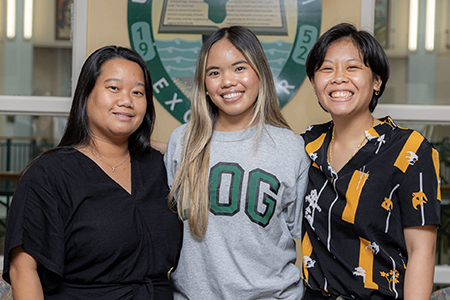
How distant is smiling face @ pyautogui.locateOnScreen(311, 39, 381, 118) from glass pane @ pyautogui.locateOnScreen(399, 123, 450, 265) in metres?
1.25

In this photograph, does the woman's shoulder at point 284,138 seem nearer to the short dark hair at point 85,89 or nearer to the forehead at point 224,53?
the forehead at point 224,53

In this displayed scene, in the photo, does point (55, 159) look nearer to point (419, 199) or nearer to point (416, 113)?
point (419, 199)

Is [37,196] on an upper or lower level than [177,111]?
lower

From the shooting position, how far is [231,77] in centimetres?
165

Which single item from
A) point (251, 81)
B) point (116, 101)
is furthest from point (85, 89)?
point (251, 81)

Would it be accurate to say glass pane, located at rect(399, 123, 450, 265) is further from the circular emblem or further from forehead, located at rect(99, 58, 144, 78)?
forehead, located at rect(99, 58, 144, 78)

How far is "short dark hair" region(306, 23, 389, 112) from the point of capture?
1.52 meters

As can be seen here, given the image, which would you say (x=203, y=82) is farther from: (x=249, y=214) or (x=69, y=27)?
(x=69, y=27)

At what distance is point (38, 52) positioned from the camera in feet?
8.73

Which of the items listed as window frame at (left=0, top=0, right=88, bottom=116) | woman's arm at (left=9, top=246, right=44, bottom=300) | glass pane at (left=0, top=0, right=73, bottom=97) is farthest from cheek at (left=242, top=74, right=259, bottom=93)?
glass pane at (left=0, top=0, right=73, bottom=97)

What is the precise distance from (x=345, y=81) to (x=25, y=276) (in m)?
1.19

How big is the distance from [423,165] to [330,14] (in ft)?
4.60

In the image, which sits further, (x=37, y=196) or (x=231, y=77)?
(x=231, y=77)

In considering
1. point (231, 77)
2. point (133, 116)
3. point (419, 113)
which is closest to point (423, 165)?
point (231, 77)
